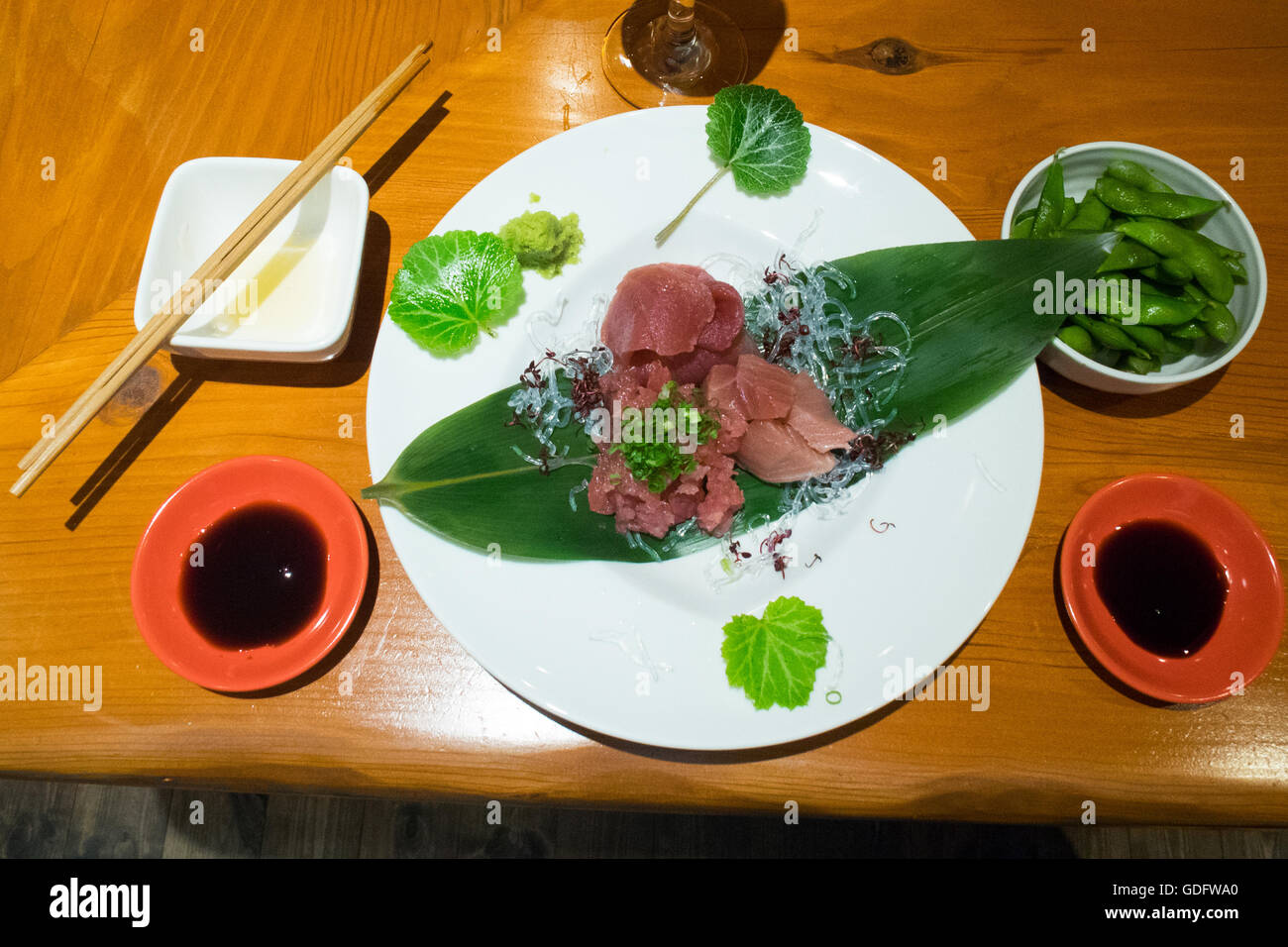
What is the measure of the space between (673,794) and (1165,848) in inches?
104

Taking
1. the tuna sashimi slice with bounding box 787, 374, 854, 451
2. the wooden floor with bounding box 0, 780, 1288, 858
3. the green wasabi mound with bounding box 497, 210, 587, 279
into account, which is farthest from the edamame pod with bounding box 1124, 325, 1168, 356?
the wooden floor with bounding box 0, 780, 1288, 858

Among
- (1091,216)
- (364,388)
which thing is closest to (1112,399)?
(1091,216)

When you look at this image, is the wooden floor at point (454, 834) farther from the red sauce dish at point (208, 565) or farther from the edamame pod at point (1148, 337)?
the edamame pod at point (1148, 337)

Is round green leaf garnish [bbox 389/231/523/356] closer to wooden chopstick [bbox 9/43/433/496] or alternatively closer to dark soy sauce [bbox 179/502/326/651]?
wooden chopstick [bbox 9/43/433/496]

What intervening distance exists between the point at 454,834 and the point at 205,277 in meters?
2.47

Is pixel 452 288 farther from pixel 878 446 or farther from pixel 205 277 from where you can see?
pixel 878 446

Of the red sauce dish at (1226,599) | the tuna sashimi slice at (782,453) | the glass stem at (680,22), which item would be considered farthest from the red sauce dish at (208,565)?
the red sauce dish at (1226,599)

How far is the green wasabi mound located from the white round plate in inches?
1.6

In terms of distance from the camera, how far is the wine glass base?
8.76ft

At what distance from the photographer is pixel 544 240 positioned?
2307mm

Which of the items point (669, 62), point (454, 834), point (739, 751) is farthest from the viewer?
point (454, 834)

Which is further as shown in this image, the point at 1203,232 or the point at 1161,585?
the point at 1203,232

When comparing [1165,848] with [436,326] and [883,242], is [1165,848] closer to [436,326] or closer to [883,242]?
[883,242]

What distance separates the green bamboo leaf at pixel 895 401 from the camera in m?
2.16
